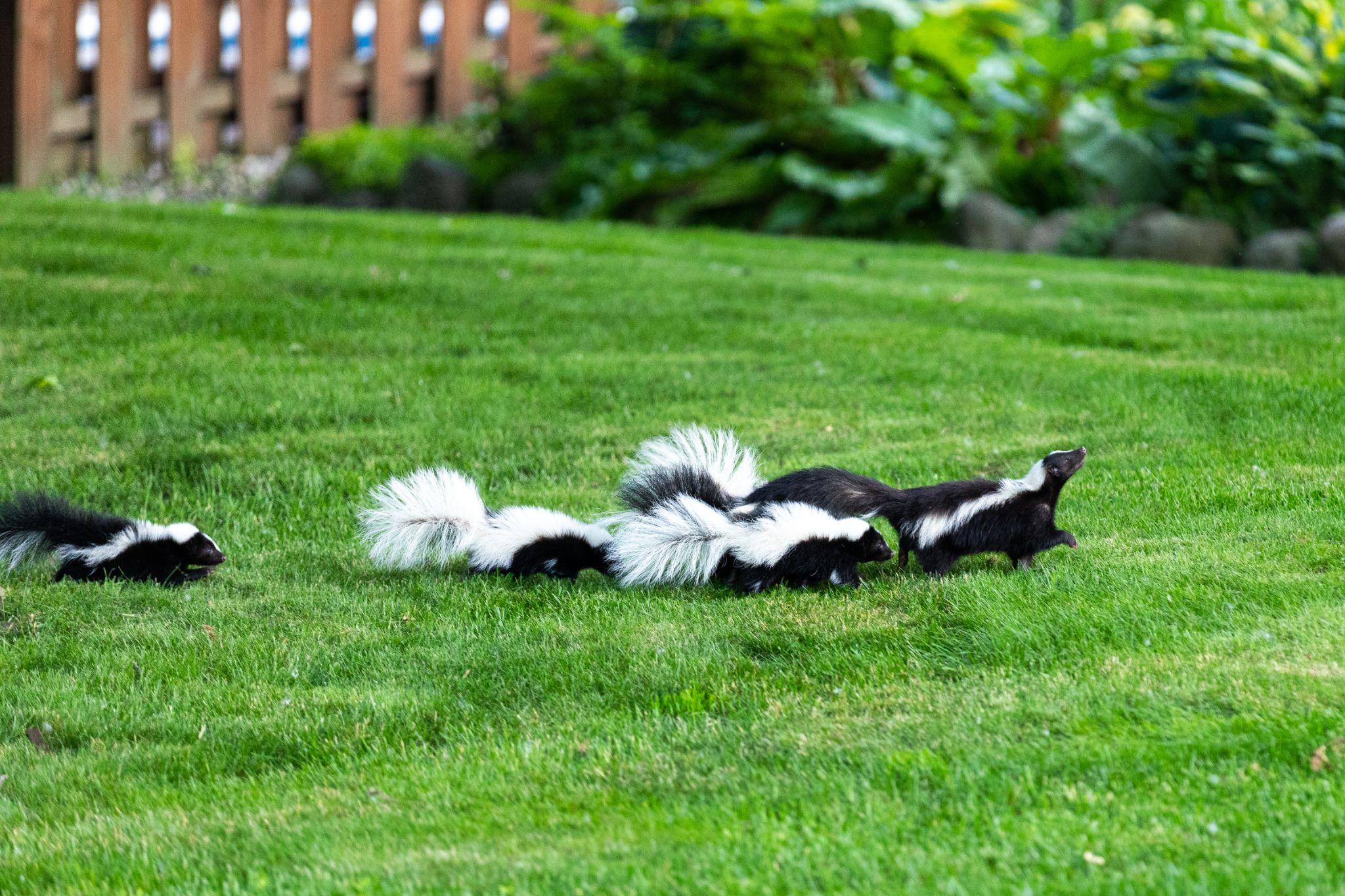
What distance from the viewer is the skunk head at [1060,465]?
194 inches

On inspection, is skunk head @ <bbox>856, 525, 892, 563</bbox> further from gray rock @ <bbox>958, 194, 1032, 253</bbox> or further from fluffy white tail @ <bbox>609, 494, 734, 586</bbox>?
gray rock @ <bbox>958, 194, 1032, 253</bbox>

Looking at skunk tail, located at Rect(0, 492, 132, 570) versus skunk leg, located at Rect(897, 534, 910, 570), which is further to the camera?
skunk tail, located at Rect(0, 492, 132, 570)

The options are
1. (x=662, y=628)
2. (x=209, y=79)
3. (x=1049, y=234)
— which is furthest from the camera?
(x=209, y=79)

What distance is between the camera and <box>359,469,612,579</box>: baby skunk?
515 centimetres

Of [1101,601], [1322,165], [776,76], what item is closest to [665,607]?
[1101,601]

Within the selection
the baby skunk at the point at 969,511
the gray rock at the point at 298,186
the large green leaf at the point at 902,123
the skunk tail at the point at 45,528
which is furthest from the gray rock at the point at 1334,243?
the gray rock at the point at 298,186

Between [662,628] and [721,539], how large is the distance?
0.46 m

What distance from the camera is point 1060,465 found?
16.2 feet

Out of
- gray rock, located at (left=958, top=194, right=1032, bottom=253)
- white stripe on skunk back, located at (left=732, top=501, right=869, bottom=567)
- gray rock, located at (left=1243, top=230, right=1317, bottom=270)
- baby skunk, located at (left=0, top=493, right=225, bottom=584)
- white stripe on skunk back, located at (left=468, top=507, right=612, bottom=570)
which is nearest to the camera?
white stripe on skunk back, located at (left=732, top=501, right=869, bottom=567)

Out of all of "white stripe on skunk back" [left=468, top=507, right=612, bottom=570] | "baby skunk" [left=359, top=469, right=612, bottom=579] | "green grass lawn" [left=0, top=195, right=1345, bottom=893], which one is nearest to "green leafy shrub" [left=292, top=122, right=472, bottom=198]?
"green grass lawn" [left=0, top=195, right=1345, bottom=893]

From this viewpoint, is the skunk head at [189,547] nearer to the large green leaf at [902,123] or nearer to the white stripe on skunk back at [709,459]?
the white stripe on skunk back at [709,459]

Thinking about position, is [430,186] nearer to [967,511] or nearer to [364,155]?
[364,155]

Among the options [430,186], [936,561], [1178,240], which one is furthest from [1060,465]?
[430,186]

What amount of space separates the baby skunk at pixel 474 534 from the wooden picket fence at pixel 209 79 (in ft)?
31.4
